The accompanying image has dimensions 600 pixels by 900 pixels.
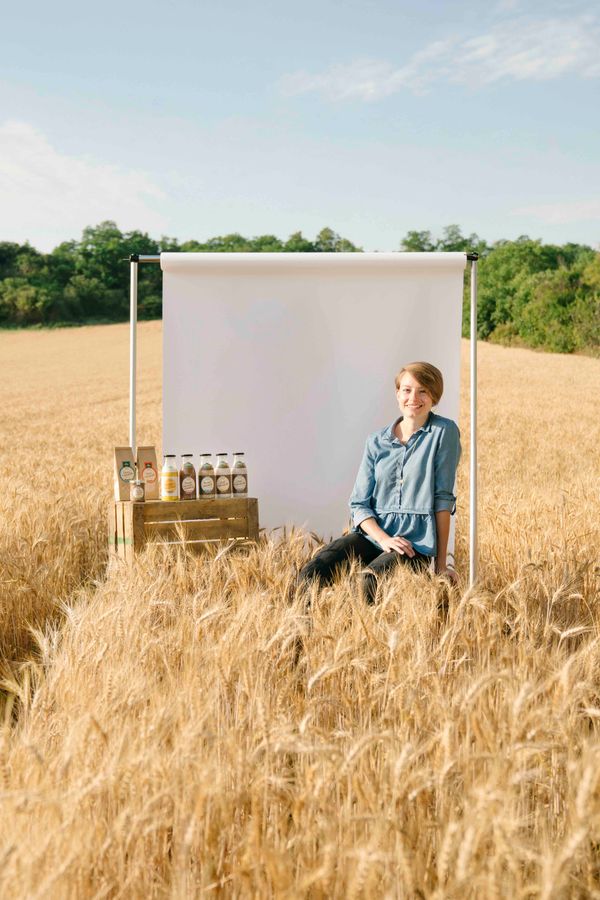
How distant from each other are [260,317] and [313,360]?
0.35m

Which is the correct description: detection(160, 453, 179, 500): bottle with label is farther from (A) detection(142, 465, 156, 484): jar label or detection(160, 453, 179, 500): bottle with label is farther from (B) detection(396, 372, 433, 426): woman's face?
(B) detection(396, 372, 433, 426): woman's face

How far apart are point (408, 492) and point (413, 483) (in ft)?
0.15

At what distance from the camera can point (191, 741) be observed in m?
1.57

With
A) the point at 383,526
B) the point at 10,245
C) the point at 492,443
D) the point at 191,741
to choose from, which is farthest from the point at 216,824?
the point at 10,245

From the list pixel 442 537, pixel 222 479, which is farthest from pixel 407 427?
pixel 222 479

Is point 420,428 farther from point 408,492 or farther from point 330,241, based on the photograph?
point 330,241

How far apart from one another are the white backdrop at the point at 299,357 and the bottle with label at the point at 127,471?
0.67 ft

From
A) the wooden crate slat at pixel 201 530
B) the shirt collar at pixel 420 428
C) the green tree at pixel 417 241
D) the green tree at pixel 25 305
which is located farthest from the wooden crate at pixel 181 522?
the green tree at pixel 417 241

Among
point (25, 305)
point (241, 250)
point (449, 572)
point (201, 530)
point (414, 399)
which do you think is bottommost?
point (449, 572)

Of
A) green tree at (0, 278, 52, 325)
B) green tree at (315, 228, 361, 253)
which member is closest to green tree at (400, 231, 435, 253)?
green tree at (315, 228, 361, 253)

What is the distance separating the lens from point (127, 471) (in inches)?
165

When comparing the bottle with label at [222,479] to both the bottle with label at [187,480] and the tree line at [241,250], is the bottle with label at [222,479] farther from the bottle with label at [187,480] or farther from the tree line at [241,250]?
the tree line at [241,250]

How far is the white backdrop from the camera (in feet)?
14.0

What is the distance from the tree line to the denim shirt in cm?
3582
